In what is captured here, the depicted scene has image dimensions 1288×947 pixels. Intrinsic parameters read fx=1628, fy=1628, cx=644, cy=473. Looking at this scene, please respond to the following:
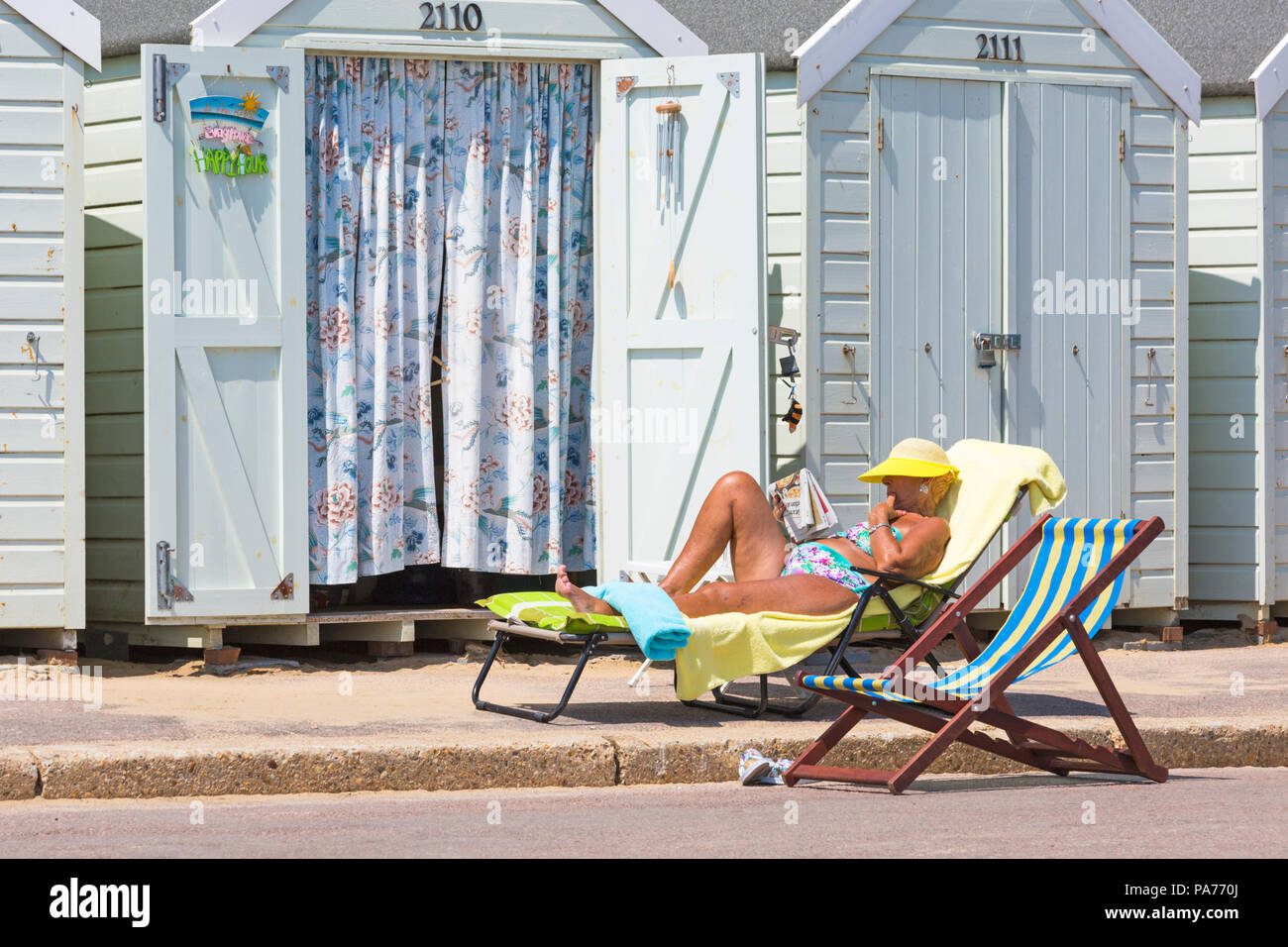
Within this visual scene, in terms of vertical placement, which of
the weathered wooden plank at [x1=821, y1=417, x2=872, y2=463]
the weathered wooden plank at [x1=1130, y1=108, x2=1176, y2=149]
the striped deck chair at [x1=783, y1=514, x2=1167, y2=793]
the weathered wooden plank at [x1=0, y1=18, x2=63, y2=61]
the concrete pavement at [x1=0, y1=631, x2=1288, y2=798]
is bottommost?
the concrete pavement at [x1=0, y1=631, x2=1288, y2=798]

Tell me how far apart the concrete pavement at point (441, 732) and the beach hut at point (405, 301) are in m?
0.73

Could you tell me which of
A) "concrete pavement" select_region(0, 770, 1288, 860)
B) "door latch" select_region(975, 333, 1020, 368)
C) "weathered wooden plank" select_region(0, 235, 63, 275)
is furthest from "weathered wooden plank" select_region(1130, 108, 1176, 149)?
"weathered wooden plank" select_region(0, 235, 63, 275)

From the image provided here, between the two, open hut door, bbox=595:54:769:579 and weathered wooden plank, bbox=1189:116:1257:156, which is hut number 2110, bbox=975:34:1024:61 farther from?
weathered wooden plank, bbox=1189:116:1257:156

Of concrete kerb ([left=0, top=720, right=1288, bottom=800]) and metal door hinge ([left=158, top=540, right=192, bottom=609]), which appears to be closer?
concrete kerb ([left=0, top=720, right=1288, bottom=800])

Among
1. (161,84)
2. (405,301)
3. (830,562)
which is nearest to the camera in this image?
(830,562)

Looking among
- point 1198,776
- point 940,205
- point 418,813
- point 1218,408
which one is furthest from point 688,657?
point 1218,408

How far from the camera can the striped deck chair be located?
4820 mm

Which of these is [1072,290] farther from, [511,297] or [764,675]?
[764,675]

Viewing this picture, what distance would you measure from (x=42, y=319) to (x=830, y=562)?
12.1ft

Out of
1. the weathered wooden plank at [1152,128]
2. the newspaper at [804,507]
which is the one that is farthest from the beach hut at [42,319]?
the weathered wooden plank at [1152,128]

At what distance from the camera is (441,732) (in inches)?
212

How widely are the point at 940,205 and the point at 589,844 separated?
4.76m

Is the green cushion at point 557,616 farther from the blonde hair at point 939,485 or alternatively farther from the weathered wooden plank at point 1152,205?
the weathered wooden plank at point 1152,205

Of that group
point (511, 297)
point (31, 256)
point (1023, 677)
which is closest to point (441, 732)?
point (1023, 677)
